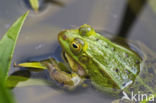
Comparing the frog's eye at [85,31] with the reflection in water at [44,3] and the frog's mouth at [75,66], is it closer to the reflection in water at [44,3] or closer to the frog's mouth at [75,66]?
the frog's mouth at [75,66]

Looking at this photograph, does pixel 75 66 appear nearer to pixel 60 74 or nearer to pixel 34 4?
pixel 60 74

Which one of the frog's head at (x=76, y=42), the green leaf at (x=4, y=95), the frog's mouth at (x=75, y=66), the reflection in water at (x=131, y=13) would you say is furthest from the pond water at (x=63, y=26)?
the green leaf at (x=4, y=95)

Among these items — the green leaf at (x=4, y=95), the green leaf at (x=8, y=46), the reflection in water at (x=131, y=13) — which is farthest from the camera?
the reflection in water at (x=131, y=13)

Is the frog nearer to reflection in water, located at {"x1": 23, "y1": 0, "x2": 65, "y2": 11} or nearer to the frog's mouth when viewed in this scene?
the frog's mouth

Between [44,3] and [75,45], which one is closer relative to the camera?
[75,45]

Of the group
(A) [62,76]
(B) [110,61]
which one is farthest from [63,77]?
(B) [110,61]

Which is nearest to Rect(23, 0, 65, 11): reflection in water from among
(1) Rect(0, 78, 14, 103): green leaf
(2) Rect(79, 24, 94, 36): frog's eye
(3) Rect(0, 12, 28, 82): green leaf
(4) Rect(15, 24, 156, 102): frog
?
(4) Rect(15, 24, 156, 102): frog
